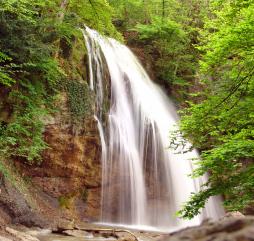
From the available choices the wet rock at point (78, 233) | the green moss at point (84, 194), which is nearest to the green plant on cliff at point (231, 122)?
the wet rock at point (78, 233)

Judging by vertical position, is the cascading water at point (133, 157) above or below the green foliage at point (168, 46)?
below

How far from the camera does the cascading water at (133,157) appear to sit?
1521 centimetres

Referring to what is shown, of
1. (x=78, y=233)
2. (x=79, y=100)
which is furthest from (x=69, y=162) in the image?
(x=78, y=233)

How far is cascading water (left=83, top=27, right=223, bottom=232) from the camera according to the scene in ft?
49.9

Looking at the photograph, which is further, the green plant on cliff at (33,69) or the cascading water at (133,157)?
the cascading water at (133,157)

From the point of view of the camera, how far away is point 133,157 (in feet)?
53.0

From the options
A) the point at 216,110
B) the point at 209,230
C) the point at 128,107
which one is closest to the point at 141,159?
the point at 128,107

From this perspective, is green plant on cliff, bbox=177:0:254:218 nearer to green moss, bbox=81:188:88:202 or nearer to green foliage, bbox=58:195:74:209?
green foliage, bbox=58:195:74:209

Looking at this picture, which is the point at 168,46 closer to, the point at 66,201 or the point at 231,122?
→ the point at 66,201

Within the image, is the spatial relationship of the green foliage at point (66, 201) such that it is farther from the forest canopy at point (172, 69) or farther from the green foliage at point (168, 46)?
the green foliage at point (168, 46)

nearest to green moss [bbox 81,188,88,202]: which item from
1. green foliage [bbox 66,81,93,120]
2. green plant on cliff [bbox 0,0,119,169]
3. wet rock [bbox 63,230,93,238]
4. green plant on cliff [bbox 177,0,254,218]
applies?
green plant on cliff [bbox 0,0,119,169]

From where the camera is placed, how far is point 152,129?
1770 cm

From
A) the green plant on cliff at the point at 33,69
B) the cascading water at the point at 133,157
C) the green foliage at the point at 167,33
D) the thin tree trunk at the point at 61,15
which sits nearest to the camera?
the green plant on cliff at the point at 33,69

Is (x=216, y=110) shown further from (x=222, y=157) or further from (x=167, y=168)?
(x=167, y=168)
